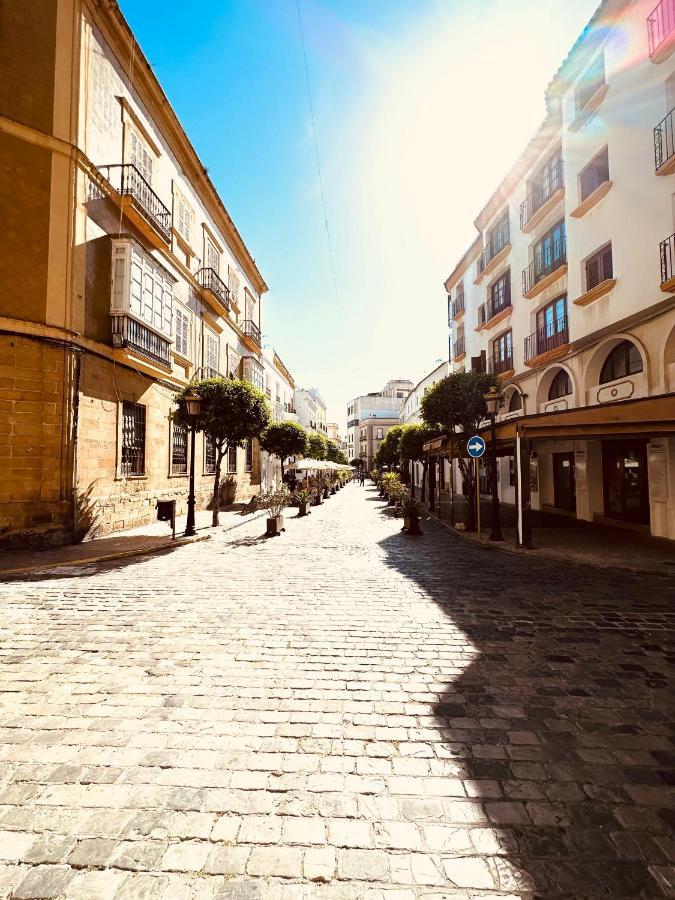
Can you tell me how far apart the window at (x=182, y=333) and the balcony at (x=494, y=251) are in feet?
47.0

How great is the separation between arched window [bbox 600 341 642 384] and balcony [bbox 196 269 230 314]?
15489 millimetres

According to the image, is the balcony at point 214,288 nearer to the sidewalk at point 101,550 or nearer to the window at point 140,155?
the window at point 140,155

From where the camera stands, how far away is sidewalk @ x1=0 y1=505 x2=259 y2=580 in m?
7.76

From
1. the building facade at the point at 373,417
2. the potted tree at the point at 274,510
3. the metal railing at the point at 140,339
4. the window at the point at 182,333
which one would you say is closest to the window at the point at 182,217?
the window at the point at 182,333

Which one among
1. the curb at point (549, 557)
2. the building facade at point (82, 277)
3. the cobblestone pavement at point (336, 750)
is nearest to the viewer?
the cobblestone pavement at point (336, 750)

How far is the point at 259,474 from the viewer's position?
2680cm

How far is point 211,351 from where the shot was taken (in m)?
19.0

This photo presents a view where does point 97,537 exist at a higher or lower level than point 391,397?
lower

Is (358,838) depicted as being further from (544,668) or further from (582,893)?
(544,668)

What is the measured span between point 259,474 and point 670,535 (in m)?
21.7

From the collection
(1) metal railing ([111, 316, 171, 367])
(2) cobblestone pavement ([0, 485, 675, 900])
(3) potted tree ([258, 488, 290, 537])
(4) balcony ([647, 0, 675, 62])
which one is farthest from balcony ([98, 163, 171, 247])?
(4) balcony ([647, 0, 675, 62])

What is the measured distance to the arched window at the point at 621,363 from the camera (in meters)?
10.9

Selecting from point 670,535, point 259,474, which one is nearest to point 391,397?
point 259,474

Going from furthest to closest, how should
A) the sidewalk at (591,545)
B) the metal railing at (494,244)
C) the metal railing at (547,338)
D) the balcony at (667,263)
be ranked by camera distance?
the metal railing at (494,244) < the metal railing at (547,338) < the balcony at (667,263) < the sidewalk at (591,545)
